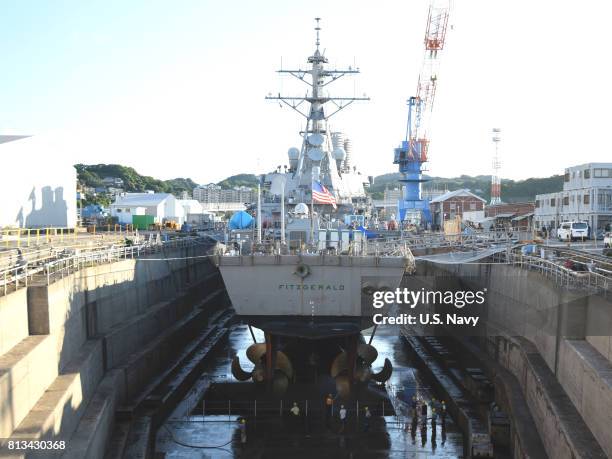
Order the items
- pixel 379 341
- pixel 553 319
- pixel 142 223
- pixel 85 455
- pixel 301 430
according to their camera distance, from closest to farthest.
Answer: pixel 85 455 → pixel 553 319 → pixel 301 430 → pixel 379 341 → pixel 142 223

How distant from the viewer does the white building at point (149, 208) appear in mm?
61791

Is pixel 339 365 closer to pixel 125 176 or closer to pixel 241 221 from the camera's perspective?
pixel 241 221

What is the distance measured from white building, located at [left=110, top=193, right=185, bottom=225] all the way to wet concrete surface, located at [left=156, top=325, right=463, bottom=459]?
41925 millimetres

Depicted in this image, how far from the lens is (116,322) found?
20484 mm

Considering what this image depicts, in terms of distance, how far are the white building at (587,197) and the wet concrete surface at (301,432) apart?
27120 millimetres

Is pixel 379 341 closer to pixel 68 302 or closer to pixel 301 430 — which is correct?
pixel 301 430

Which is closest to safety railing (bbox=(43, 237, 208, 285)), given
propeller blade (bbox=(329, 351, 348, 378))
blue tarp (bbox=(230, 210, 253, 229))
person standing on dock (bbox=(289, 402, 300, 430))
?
blue tarp (bbox=(230, 210, 253, 229))

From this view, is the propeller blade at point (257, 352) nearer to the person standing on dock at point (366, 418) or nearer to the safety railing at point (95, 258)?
the person standing on dock at point (366, 418)

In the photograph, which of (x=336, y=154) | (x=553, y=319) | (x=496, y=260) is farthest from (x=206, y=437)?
(x=336, y=154)

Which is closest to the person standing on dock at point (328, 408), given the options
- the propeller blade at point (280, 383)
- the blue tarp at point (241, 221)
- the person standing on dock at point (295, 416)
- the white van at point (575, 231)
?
the person standing on dock at point (295, 416)

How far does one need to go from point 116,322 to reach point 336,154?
827 inches

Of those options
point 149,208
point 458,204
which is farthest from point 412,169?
point 149,208

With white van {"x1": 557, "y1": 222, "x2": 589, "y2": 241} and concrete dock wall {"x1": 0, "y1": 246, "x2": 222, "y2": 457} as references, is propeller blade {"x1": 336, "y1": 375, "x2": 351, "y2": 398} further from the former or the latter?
white van {"x1": 557, "y1": 222, "x2": 589, "y2": 241}

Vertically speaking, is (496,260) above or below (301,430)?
above
